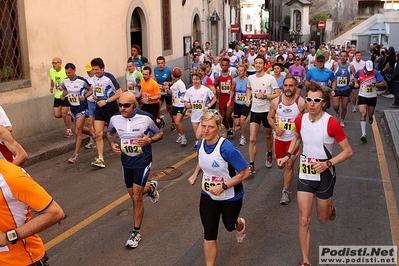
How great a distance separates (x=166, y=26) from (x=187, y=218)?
1445 cm

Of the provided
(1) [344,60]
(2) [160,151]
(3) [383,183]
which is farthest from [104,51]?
(3) [383,183]

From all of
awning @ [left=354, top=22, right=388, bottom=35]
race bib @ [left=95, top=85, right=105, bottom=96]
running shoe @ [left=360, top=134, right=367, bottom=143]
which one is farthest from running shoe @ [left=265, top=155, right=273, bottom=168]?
awning @ [left=354, top=22, right=388, bottom=35]

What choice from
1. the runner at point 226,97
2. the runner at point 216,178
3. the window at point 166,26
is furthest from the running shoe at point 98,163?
the window at point 166,26

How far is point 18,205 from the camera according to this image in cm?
323

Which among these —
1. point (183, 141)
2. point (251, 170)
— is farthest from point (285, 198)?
point (183, 141)

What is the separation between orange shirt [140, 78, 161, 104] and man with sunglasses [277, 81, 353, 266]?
6.08m

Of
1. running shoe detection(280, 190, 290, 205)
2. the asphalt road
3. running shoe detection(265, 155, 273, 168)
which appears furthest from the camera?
running shoe detection(265, 155, 273, 168)

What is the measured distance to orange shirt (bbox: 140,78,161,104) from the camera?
11.1 metres

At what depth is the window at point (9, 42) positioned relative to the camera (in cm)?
1090

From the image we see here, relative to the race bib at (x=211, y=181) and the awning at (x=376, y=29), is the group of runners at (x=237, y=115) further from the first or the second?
the awning at (x=376, y=29)

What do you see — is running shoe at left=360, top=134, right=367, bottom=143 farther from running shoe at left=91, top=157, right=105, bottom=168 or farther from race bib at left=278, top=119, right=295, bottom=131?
running shoe at left=91, top=157, right=105, bottom=168

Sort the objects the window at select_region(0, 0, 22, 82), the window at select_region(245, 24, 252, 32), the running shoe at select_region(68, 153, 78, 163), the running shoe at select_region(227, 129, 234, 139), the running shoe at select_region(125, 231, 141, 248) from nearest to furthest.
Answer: the running shoe at select_region(125, 231, 141, 248) < the running shoe at select_region(68, 153, 78, 163) < the window at select_region(0, 0, 22, 82) < the running shoe at select_region(227, 129, 234, 139) < the window at select_region(245, 24, 252, 32)

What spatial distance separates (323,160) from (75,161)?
19.4 feet

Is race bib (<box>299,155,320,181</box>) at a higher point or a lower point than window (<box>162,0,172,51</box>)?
lower
